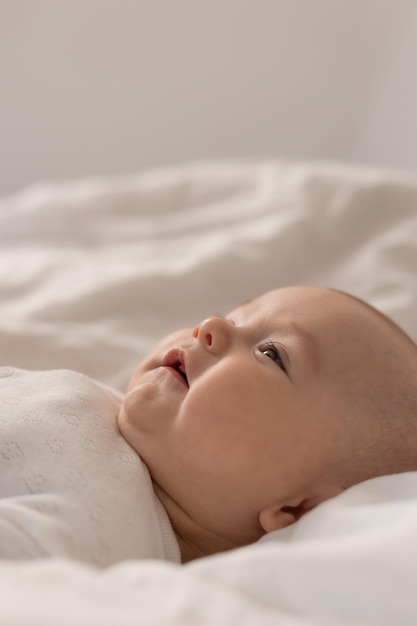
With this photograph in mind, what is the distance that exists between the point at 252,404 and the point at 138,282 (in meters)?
0.52

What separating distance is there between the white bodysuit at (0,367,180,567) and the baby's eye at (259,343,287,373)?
179 mm

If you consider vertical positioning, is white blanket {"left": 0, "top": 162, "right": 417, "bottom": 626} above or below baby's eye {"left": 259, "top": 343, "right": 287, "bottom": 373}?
below

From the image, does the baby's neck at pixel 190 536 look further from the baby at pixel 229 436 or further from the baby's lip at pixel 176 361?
the baby's lip at pixel 176 361

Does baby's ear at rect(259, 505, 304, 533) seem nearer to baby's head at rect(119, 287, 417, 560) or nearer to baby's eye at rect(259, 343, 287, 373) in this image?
baby's head at rect(119, 287, 417, 560)

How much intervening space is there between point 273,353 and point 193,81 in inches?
58.9

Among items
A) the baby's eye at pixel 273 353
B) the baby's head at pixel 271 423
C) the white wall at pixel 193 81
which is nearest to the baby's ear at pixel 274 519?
the baby's head at pixel 271 423

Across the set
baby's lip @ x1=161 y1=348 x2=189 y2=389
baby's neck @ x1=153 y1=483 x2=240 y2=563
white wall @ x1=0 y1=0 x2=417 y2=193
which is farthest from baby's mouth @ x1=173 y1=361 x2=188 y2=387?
white wall @ x1=0 y1=0 x2=417 y2=193

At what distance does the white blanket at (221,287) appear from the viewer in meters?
0.62

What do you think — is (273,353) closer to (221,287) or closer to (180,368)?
(180,368)

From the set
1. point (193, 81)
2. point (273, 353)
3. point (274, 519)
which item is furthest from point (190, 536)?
point (193, 81)

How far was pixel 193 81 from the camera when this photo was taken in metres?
2.28

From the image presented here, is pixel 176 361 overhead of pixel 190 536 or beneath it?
overhead

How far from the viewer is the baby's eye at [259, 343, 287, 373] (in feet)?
3.07

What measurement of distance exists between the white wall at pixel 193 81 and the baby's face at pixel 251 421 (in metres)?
1.30
